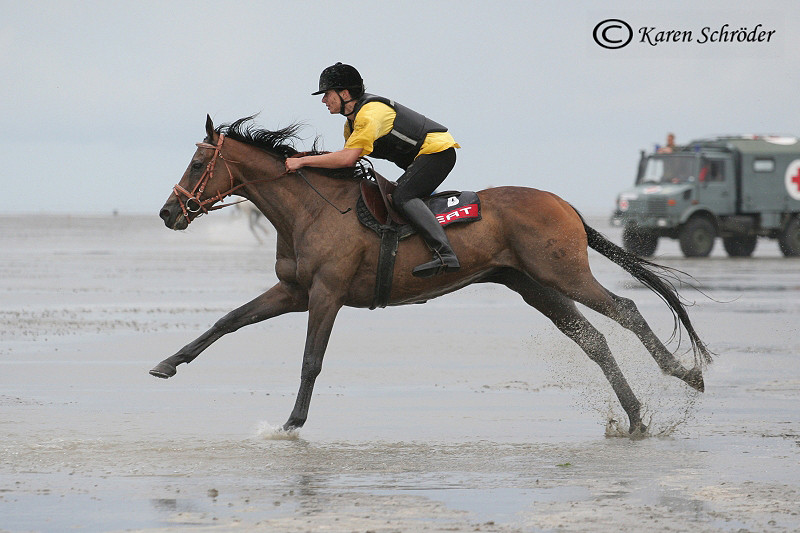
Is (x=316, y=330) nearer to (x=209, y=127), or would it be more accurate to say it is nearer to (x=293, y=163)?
(x=293, y=163)

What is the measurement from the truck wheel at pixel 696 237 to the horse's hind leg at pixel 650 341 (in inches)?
941

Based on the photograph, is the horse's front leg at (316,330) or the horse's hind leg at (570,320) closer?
the horse's front leg at (316,330)

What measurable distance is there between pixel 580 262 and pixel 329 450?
230 centimetres

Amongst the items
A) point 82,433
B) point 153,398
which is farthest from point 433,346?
point 82,433

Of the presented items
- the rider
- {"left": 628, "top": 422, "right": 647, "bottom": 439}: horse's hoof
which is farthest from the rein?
{"left": 628, "top": 422, "right": 647, "bottom": 439}: horse's hoof

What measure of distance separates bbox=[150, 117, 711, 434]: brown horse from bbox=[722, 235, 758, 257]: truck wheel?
26.2 meters

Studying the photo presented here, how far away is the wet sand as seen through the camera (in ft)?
21.9

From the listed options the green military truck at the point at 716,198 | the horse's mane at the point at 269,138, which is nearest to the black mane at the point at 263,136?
the horse's mane at the point at 269,138

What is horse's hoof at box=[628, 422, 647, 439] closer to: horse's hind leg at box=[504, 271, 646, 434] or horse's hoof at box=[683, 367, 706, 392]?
horse's hind leg at box=[504, 271, 646, 434]

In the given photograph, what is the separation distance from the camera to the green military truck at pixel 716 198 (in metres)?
33.2

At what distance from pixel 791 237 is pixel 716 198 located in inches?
114

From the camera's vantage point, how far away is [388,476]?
7.59 m

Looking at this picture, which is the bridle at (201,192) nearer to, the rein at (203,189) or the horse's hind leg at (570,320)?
the rein at (203,189)

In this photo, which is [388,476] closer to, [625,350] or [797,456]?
[797,456]
